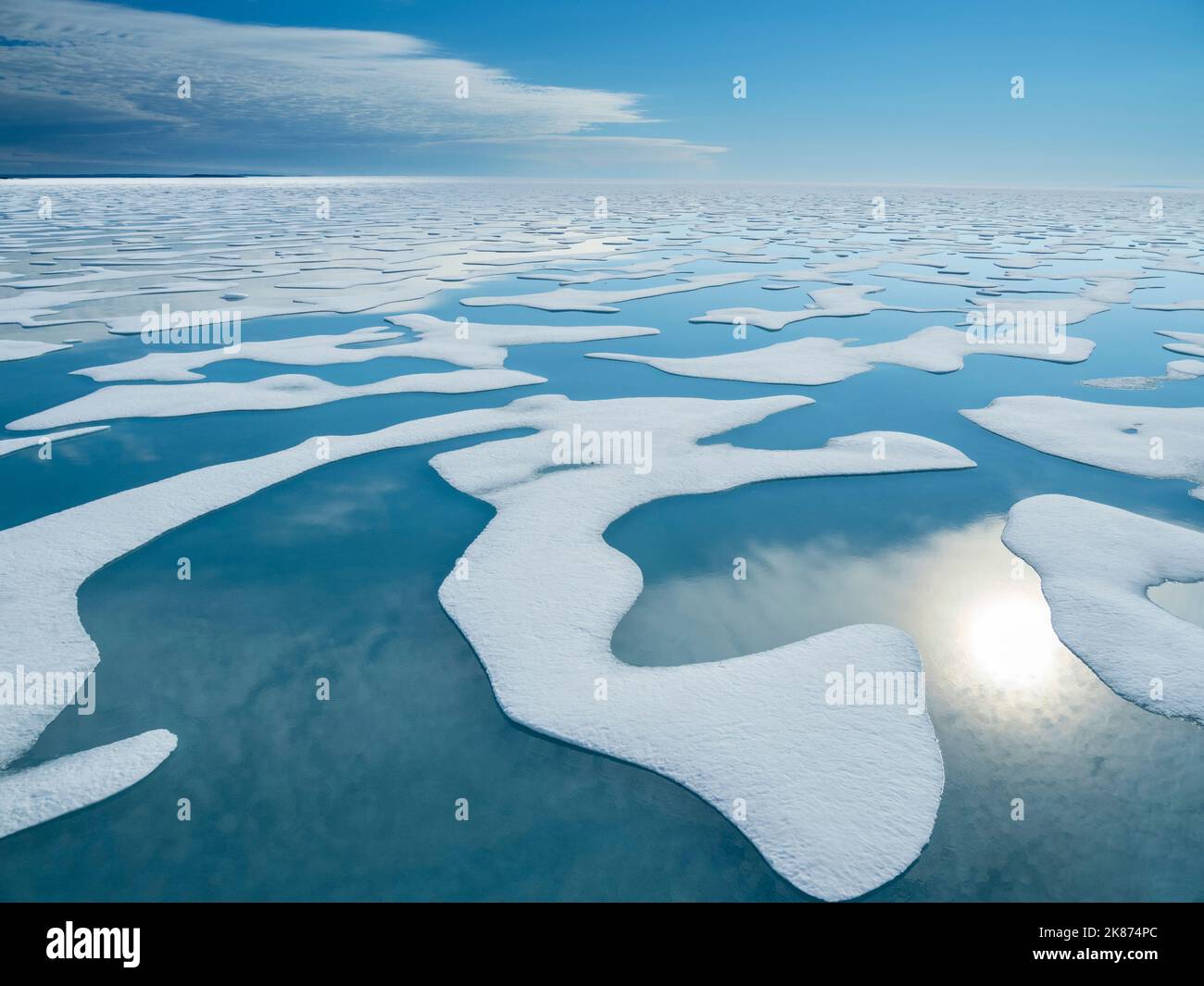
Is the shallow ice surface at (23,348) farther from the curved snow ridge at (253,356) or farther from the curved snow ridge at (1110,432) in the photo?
the curved snow ridge at (1110,432)

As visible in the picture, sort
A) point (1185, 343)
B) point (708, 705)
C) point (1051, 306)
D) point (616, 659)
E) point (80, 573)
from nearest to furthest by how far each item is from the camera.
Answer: point (708, 705) → point (616, 659) → point (80, 573) → point (1185, 343) → point (1051, 306)

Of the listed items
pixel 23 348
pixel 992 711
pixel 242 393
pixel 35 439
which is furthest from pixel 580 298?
pixel 992 711

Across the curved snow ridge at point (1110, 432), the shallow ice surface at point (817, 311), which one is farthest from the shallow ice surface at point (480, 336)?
the curved snow ridge at point (1110, 432)

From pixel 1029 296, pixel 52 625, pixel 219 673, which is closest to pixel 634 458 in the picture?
pixel 219 673

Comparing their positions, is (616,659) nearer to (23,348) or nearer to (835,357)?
(835,357)

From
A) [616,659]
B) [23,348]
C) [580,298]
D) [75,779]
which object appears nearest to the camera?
[75,779]
